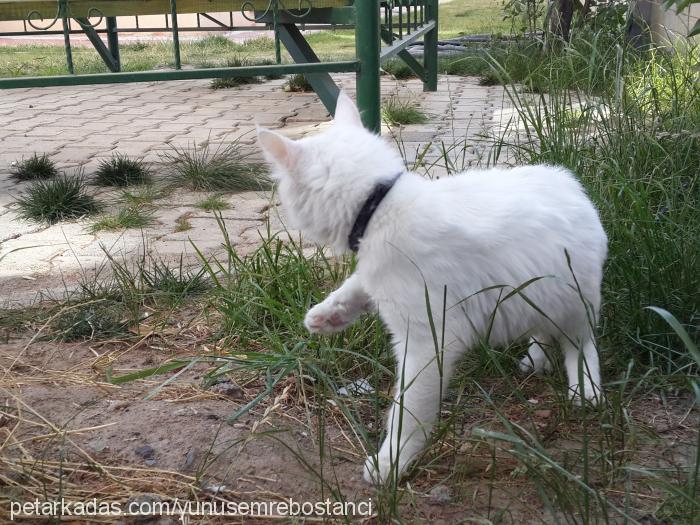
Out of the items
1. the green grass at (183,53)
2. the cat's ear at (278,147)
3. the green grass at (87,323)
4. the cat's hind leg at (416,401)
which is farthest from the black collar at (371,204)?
the green grass at (183,53)

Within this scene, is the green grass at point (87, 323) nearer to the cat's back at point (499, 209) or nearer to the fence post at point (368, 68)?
the cat's back at point (499, 209)

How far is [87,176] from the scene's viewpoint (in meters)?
5.04

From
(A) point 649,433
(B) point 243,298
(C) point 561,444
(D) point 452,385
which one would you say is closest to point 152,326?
(B) point 243,298

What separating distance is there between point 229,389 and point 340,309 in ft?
1.46

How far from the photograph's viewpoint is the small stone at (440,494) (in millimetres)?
1941

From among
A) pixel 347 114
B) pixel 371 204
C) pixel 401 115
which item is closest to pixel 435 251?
pixel 371 204

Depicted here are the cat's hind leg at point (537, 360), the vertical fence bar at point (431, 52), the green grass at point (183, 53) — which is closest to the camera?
the cat's hind leg at point (537, 360)

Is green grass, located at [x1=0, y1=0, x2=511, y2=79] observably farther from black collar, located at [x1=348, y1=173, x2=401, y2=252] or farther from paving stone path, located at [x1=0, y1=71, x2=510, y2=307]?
black collar, located at [x1=348, y1=173, x2=401, y2=252]

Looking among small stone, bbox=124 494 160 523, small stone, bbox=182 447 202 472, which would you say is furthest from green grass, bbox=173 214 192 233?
small stone, bbox=124 494 160 523

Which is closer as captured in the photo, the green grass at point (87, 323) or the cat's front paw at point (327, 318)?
the cat's front paw at point (327, 318)

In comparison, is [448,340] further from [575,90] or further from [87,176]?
[87,176]

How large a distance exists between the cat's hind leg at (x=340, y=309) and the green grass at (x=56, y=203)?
2432mm

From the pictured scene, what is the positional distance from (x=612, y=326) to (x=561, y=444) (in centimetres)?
56

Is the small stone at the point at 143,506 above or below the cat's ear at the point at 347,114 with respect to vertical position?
below
